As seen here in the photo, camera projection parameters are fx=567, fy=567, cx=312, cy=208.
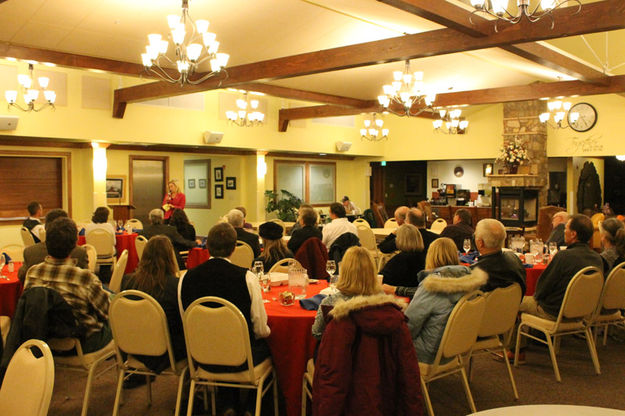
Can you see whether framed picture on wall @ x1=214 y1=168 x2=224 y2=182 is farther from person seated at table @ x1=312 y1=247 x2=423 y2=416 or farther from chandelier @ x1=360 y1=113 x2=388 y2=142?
person seated at table @ x1=312 y1=247 x2=423 y2=416

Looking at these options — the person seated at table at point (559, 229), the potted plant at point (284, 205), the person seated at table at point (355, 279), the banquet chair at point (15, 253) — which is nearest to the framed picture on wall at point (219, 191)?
the potted plant at point (284, 205)

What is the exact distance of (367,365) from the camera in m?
2.67

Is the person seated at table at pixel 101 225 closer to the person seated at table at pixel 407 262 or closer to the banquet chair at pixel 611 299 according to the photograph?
the person seated at table at pixel 407 262

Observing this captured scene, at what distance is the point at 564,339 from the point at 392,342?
379cm

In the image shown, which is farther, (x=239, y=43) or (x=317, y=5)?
(x=239, y=43)

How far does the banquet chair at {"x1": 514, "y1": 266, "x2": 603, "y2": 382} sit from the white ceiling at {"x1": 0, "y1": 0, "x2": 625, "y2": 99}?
14.2ft

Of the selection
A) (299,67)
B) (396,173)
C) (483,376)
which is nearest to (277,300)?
(483,376)

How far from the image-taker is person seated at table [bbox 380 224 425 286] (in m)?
4.38

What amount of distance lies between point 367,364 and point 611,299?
10.3ft

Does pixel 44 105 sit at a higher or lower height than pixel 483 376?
higher

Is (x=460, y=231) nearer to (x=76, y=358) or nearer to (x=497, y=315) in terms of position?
(x=497, y=315)

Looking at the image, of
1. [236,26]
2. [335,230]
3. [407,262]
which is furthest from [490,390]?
[236,26]

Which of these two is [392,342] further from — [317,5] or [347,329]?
[317,5]

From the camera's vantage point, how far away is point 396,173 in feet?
63.5
